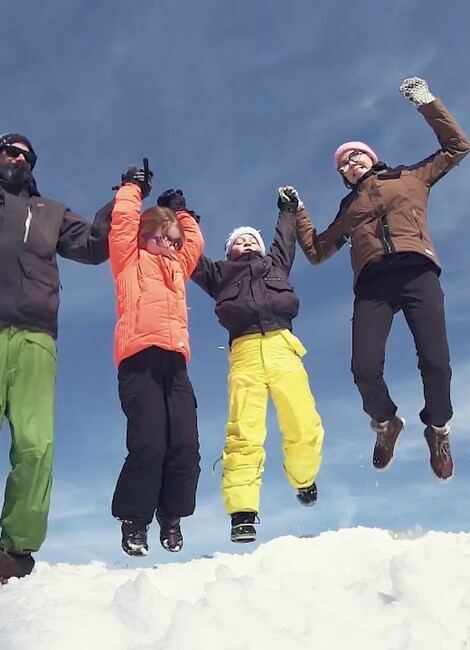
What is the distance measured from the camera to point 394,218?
6086 millimetres

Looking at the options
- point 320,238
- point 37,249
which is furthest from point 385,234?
point 37,249

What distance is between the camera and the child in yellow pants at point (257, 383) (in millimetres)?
5656

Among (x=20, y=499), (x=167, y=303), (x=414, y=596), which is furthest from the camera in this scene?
(x=167, y=303)

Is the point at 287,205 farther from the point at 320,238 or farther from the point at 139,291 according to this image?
the point at 139,291

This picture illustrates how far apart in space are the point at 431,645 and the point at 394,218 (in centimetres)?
423

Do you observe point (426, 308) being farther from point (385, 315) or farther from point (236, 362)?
point (236, 362)

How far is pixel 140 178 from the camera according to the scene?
5.77m

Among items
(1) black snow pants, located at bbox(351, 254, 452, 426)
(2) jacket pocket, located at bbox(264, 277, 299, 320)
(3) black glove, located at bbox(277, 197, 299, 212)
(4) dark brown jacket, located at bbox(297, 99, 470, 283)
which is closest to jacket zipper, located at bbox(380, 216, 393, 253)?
(4) dark brown jacket, located at bbox(297, 99, 470, 283)

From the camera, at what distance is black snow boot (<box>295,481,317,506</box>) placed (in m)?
6.09

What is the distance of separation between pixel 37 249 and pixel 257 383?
2.33 m

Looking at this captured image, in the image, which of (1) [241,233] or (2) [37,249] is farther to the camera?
(1) [241,233]

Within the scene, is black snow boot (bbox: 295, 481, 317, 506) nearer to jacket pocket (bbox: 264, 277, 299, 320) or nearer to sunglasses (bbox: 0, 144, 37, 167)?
jacket pocket (bbox: 264, 277, 299, 320)

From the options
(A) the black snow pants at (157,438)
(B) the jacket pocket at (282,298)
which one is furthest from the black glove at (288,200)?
(A) the black snow pants at (157,438)

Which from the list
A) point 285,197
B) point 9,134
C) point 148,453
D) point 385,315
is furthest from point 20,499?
point 285,197
